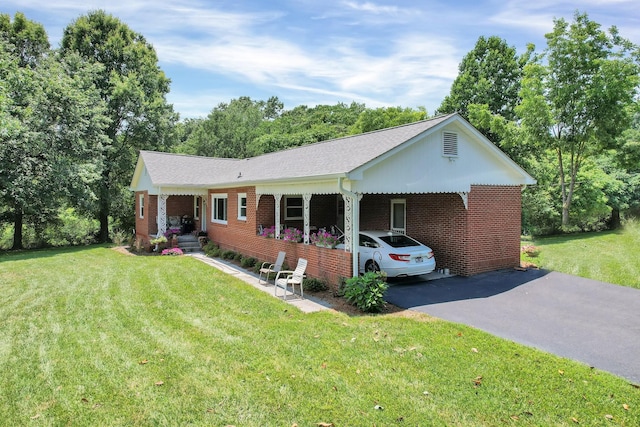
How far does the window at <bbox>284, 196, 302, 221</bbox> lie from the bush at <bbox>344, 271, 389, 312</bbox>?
293 inches

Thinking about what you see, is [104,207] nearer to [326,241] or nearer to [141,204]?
[141,204]

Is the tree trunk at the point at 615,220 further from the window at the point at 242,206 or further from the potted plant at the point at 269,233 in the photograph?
the window at the point at 242,206

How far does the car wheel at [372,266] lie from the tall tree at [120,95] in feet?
65.6

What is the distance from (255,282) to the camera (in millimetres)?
11320

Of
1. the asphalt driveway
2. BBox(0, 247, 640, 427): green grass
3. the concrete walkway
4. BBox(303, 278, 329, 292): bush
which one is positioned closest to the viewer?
BBox(0, 247, 640, 427): green grass

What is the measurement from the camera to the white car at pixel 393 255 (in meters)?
10.2

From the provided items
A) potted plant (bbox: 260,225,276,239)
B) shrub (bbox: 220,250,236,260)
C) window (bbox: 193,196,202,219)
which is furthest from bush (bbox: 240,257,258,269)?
window (bbox: 193,196,202,219)

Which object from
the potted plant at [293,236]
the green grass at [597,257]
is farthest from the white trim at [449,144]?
the green grass at [597,257]

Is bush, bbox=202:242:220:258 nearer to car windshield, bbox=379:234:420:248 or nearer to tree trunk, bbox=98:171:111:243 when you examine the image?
car windshield, bbox=379:234:420:248

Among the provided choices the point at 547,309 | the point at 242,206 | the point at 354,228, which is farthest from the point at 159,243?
the point at 547,309

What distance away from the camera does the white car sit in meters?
10.2

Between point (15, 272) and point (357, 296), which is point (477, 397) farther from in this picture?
point (15, 272)

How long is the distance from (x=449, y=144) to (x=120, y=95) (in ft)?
72.1

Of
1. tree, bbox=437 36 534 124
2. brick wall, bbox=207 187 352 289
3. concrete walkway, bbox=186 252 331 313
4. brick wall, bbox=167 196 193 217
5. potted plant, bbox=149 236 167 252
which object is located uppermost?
tree, bbox=437 36 534 124
